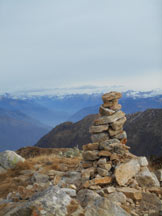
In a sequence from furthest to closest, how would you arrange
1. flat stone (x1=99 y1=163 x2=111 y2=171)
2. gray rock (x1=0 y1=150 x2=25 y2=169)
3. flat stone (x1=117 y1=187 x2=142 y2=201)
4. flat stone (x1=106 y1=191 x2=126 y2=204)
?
1. gray rock (x1=0 y1=150 x2=25 y2=169)
2. flat stone (x1=99 y1=163 x2=111 y2=171)
3. flat stone (x1=117 y1=187 x2=142 y2=201)
4. flat stone (x1=106 y1=191 x2=126 y2=204)

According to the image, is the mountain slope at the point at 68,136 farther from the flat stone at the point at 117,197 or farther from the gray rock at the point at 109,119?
the flat stone at the point at 117,197

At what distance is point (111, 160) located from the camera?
13594 millimetres

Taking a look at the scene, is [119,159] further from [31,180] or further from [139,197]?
A: [31,180]

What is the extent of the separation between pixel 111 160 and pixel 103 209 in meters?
5.41

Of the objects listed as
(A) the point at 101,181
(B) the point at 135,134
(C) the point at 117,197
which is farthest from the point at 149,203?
(B) the point at 135,134

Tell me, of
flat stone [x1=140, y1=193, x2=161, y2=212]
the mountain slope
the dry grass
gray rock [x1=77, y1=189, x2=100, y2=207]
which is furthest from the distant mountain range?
gray rock [x1=77, y1=189, x2=100, y2=207]

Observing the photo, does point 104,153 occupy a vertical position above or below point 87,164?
above

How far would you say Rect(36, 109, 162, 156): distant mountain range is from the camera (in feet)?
333

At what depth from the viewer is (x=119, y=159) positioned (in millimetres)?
13523

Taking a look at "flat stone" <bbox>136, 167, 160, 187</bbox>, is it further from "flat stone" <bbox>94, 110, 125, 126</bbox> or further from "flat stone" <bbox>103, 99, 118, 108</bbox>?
"flat stone" <bbox>103, 99, 118, 108</bbox>

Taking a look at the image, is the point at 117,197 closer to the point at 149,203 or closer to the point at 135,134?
the point at 149,203

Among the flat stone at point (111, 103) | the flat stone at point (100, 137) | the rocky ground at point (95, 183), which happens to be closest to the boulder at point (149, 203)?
the rocky ground at point (95, 183)

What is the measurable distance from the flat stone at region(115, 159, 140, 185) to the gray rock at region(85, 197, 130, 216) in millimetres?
3399

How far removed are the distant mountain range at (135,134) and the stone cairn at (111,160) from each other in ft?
204
